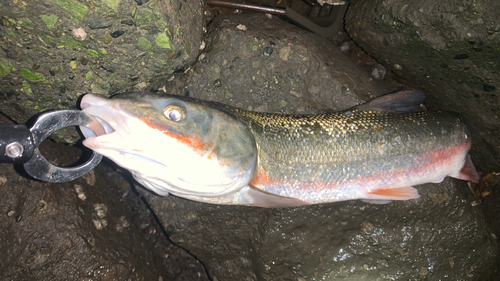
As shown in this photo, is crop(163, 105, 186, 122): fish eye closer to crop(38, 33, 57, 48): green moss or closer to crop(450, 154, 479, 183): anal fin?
crop(38, 33, 57, 48): green moss

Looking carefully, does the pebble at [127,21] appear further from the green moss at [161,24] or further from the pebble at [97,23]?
the green moss at [161,24]

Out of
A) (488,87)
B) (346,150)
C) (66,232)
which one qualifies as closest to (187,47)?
(346,150)

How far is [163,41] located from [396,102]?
2.50 m

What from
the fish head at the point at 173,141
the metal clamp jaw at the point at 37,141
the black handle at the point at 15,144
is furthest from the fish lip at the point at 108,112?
the black handle at the point at 15,144

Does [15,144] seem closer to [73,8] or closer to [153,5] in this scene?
[73,8]

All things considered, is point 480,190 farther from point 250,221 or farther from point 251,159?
point 251,159

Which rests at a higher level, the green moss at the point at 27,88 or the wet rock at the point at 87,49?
the wet rock at the point at 87,49

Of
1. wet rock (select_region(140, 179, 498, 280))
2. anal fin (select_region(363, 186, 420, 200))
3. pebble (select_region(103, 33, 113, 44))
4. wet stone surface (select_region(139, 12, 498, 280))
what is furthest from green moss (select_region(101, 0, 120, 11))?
anal fin (select_region(363, 186, 420, 200))

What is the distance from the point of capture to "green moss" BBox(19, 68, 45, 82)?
2.61 m

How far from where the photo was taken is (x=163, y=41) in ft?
8.91

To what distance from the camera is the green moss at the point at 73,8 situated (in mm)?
2295

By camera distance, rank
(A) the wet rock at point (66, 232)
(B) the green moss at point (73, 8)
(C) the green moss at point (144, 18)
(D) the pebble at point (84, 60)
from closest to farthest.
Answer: (B) the green moss at point (73, 8), (C) the green moss at point (144, 18), (D) the pebble at point (84, 60), (A) the wet rock at point (66, 232)

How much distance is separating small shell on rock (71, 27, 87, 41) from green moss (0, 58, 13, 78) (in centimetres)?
66

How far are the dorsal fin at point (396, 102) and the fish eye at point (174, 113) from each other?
6.30 feet
